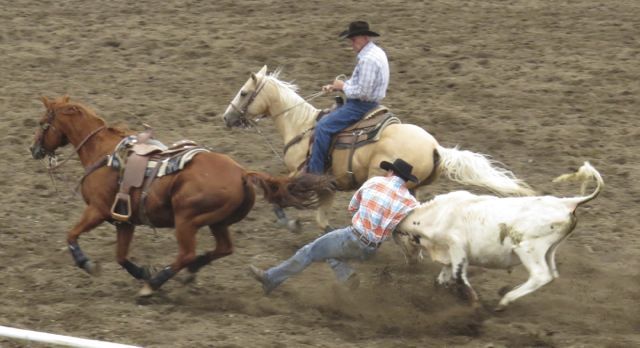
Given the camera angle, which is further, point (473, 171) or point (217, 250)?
point (473, 171)

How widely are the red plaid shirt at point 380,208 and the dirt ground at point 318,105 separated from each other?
653 mm

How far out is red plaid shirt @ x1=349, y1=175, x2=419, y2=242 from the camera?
8727 millimetres

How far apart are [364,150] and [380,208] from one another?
1483 mm

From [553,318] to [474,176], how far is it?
163 cm

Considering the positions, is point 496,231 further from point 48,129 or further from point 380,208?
point 48,129

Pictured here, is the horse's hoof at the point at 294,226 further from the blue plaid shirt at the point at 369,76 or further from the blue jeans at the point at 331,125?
the blue plaid shirt at the point at 369,76

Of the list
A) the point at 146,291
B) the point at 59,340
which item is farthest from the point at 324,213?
the point at 59,340

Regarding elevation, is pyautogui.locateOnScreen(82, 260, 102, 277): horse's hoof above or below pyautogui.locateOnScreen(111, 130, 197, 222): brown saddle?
below

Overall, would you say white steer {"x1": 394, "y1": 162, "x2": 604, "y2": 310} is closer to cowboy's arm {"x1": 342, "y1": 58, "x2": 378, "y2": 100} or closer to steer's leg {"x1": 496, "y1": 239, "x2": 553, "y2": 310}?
steer's leg {"x1": 496, "y1": 239, "x2": 553, "y2": 310}

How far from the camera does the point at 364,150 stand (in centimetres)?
1015

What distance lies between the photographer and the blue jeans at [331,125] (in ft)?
33.5

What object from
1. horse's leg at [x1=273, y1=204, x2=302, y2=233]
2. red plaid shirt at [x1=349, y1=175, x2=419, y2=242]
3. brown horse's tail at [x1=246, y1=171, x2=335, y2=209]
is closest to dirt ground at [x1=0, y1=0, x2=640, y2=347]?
horse's leg at [x1=273, y1=204, x2=302, y2=233]

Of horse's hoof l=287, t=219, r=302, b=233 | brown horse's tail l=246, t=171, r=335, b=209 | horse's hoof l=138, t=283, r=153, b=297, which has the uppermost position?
brown horse's tail l=246, t=171, r=335, b=209

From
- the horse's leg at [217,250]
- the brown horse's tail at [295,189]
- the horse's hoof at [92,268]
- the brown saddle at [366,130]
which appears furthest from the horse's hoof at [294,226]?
the horse's hoof at [92,268]
